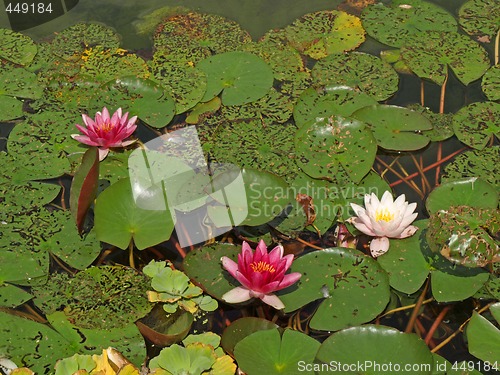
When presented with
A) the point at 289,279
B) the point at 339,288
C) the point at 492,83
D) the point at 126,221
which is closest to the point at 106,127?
the point at 126,221

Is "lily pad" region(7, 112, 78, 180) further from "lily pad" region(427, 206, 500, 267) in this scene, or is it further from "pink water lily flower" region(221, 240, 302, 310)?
"lily pad" region(427, 206, 500, 267)

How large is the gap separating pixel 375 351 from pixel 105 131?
1781 mm

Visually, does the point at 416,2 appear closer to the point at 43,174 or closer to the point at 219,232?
the point at 219,232

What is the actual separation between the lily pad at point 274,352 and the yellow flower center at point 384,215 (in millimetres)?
697

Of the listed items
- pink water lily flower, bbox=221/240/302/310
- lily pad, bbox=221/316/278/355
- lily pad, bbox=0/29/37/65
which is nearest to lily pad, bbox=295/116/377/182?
pink water lily flower, bbox=221/240/302/310

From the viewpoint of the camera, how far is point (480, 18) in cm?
440

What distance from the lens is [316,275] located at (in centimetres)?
294

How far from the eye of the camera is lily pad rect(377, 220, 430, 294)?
9.62 feet

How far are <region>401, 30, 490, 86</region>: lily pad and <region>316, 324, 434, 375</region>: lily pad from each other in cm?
191

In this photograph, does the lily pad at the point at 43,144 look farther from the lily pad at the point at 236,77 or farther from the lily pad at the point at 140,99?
the lily pad at the point at 236,77

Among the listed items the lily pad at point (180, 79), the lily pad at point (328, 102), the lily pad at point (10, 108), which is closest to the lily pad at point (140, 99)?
the lily pad at point (180, 79)

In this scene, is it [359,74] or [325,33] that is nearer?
[359,74]

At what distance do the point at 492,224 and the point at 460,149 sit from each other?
0.71 meters

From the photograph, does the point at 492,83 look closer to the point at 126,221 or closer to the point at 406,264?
the point at 406,264
